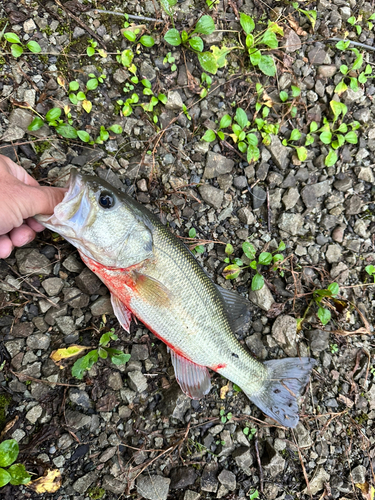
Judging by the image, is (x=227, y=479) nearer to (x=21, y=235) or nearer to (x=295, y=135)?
(x=21, y=235)

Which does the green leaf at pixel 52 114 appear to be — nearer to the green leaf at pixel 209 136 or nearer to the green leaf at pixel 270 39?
the green leaf at pixel 209 136

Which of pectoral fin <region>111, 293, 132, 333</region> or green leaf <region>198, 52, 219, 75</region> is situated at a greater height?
green leaf <region>198, 52, 219, 75</region>

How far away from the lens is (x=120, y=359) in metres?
2.93

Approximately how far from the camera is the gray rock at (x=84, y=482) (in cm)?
279

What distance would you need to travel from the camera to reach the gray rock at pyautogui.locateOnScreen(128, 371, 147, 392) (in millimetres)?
3041

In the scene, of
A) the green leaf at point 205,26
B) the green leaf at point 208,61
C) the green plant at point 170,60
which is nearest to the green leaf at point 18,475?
the green plant at point 170,60

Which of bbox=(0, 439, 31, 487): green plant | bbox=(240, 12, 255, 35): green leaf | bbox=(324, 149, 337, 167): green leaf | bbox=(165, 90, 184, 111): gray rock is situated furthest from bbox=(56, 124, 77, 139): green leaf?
bbox=(324, 149, 337, 167): green leaf

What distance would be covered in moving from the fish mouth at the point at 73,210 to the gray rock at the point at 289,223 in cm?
221

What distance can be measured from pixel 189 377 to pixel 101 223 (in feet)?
5.69

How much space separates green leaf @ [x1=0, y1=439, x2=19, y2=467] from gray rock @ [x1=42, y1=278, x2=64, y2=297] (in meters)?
1.23

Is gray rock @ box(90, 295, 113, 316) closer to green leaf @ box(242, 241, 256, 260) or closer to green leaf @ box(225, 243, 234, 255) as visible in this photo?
green leaf @ box(225, 243, 234, 255)

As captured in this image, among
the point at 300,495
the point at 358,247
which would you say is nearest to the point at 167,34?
the point at 358,247

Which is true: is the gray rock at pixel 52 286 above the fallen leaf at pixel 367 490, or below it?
above

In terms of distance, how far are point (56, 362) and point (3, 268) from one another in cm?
99
